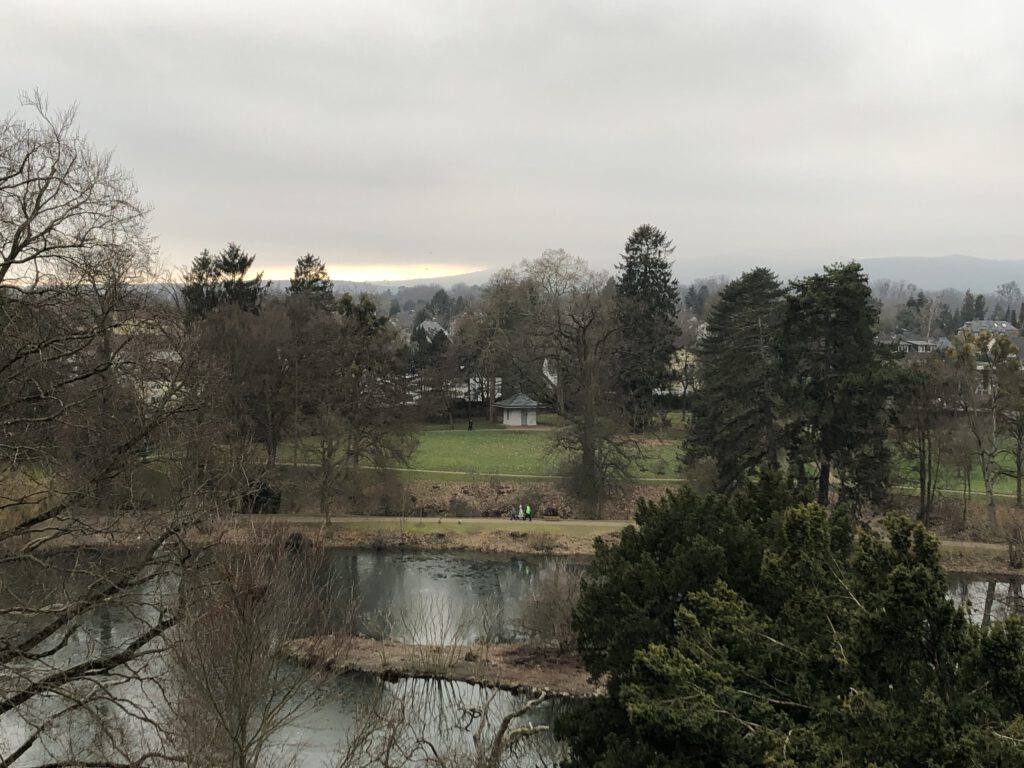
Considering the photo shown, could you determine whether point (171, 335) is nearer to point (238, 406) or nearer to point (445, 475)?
point (238, 406)

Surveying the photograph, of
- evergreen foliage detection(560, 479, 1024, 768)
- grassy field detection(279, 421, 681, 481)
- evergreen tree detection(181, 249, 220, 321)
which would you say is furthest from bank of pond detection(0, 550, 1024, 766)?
evergreen tree detection(181, 249, 220, 321)

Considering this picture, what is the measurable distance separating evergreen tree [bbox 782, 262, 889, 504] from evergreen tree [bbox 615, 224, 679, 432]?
18827 mm

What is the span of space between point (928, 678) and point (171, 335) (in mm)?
9342

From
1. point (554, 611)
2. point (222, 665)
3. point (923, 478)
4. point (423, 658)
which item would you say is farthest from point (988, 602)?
point (222, 665)

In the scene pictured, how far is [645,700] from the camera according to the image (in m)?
7.99

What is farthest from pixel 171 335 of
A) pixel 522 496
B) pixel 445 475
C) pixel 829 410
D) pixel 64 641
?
pixel 445 475

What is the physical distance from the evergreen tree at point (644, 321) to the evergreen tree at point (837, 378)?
18827 mm

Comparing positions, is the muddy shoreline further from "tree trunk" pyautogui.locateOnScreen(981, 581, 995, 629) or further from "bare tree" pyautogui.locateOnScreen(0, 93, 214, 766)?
"tree trunk" pyautogui.locateOnScreen(981, 581, 995, 629)

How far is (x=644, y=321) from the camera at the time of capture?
53562mm

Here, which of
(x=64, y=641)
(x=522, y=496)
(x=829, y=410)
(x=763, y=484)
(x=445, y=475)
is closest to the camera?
(x=64, y=641)

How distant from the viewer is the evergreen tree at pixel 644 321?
163 ft

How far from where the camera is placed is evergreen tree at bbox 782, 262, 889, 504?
85.8ft

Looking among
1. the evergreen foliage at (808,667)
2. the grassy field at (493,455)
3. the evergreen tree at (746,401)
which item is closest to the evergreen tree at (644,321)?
the grassy field at (493,455)

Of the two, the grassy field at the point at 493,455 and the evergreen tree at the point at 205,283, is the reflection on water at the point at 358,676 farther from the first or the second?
the evergreen tree at the point at 205,283
